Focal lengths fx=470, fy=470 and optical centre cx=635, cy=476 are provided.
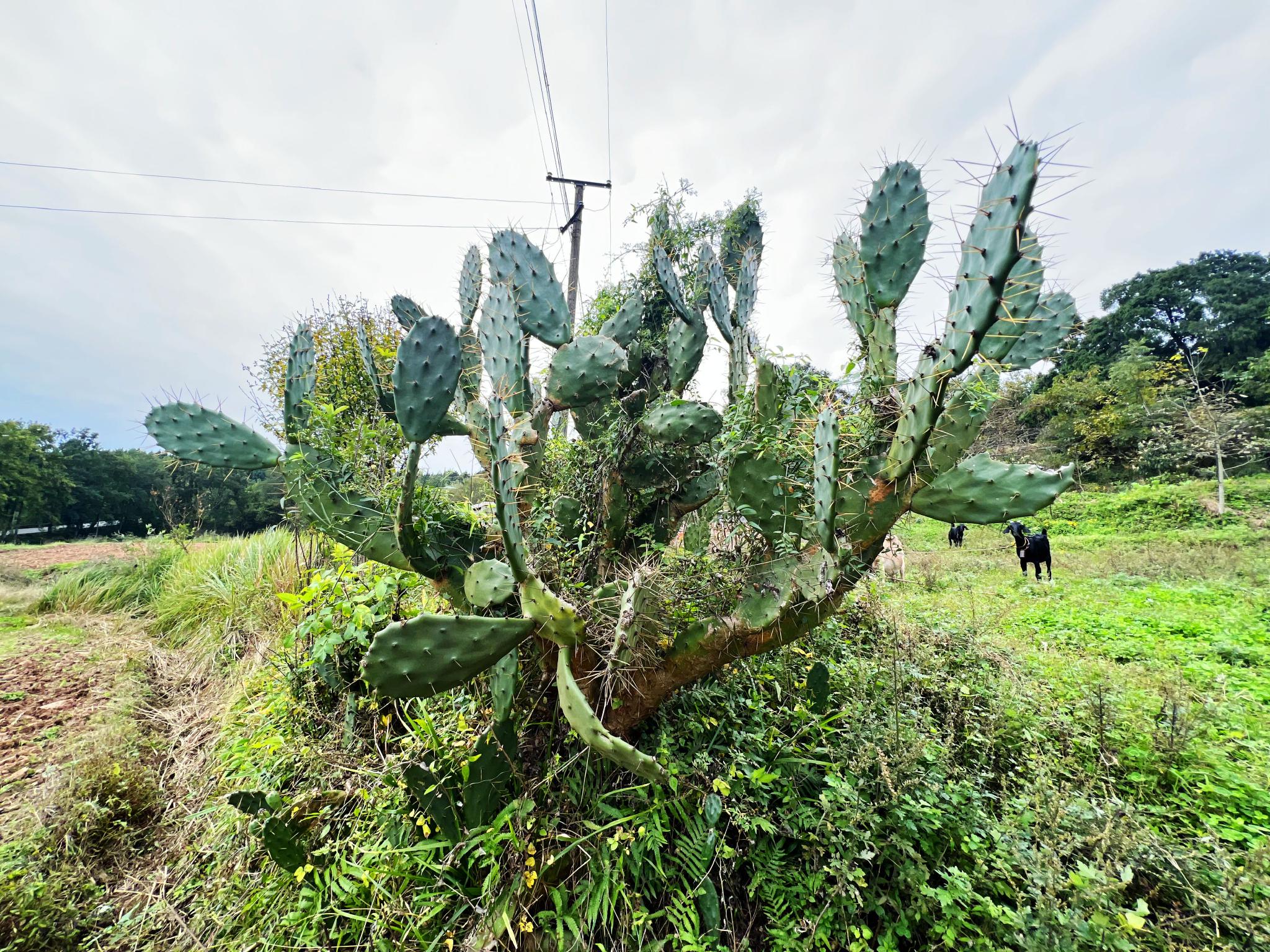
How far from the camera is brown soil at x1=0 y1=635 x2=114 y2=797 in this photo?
88.0 inches

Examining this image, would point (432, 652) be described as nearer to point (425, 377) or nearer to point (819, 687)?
point (425, 377)

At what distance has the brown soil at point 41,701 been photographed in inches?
88.0

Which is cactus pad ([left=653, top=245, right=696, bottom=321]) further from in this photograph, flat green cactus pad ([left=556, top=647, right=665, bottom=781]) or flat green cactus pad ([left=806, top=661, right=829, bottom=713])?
flat green cactus pad ([left=556, top=647, right=665, bottom=781])

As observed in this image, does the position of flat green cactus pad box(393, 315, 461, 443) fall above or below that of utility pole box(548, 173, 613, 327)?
below

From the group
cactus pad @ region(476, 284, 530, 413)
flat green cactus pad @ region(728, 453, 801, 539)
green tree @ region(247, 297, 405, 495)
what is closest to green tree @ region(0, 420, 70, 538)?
green tree @ region(247, 297, 405, 495)

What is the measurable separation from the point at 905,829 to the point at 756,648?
70 cm

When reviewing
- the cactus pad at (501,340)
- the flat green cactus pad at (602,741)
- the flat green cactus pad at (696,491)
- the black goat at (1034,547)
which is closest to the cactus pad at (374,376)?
the cactus pad at (501,340)

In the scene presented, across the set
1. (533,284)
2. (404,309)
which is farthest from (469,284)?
(533,284)

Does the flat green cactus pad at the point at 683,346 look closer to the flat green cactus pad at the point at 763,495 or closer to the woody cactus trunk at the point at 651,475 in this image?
the woody cactus trunk at the point at 651,475

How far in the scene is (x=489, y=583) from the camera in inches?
62.6

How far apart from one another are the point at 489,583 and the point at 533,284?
4.53 ft

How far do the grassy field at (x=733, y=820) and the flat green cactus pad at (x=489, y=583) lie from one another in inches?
24.1

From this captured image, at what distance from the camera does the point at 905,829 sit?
59.9 inches

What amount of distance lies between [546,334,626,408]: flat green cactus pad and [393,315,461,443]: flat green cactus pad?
1.75ft
